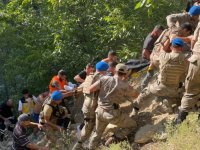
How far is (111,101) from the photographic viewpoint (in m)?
7.77

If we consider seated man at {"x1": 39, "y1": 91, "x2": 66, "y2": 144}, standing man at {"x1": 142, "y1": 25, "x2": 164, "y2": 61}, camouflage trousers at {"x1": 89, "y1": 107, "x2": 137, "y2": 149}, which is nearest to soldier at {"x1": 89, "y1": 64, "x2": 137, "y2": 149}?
camouflage trousers at {"x1": 89, "y1": 107, "x2": 137, "y2": 149}

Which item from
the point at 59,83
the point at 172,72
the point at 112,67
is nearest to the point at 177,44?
the point at 172,72

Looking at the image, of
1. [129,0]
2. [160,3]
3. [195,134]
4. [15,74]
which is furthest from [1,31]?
[195,134]

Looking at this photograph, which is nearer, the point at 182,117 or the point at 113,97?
the point at 182,117

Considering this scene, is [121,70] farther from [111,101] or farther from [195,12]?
[195,12]

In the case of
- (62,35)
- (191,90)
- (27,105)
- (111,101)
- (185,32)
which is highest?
(185,32)

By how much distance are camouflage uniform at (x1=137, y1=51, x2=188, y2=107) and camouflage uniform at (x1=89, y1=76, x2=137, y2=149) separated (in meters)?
0.64

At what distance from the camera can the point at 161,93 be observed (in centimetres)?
809

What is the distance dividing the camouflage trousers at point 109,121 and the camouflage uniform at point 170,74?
32.8 inches

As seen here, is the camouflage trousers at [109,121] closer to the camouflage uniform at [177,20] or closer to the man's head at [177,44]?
the man's head at [177,44]

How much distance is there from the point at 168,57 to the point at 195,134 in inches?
76.0

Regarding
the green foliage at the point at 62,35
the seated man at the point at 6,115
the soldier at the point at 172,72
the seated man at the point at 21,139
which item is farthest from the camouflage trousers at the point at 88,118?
the seated man at the point at 6,115

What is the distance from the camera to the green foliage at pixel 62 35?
1195cm

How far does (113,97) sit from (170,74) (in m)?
1.16
